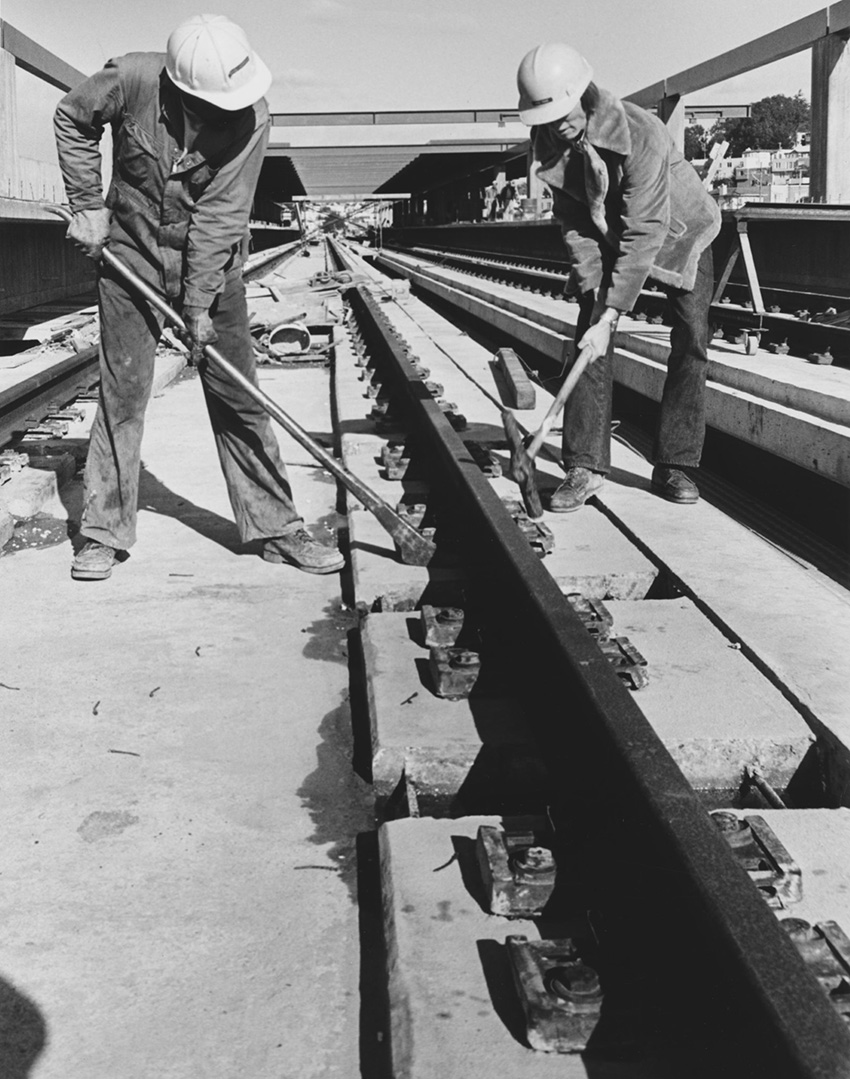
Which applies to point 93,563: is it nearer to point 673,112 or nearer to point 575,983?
point 575,983

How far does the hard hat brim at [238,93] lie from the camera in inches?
164

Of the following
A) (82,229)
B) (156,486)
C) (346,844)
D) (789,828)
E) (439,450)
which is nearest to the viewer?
(789,828)

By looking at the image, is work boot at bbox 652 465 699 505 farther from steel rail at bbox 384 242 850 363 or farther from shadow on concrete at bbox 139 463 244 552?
shadow on concrete at bbox 139 463 244 552

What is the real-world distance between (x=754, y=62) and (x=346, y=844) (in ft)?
75.6

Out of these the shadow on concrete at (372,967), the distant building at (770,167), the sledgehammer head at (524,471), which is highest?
the distant building at (770,167)

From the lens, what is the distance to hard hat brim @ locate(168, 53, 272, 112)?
417cm

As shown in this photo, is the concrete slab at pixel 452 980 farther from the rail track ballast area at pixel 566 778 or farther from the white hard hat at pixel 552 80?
the white hard hat at pixel 552 80

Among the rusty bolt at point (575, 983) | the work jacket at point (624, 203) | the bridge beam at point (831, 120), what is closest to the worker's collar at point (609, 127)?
the work jacket at point (624, 203)

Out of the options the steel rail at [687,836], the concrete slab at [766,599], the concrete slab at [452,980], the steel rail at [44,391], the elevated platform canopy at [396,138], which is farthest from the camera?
the elevated platform canopy at [396,138]

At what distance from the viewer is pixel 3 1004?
2.14 meters

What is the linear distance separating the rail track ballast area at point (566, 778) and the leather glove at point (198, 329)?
914mm

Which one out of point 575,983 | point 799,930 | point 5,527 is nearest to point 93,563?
point 5,527

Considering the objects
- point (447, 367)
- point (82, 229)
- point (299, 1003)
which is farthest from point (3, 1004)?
point (447, 367)

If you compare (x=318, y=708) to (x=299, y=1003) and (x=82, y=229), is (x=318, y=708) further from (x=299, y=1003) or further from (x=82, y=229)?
(x=82, y=229)
